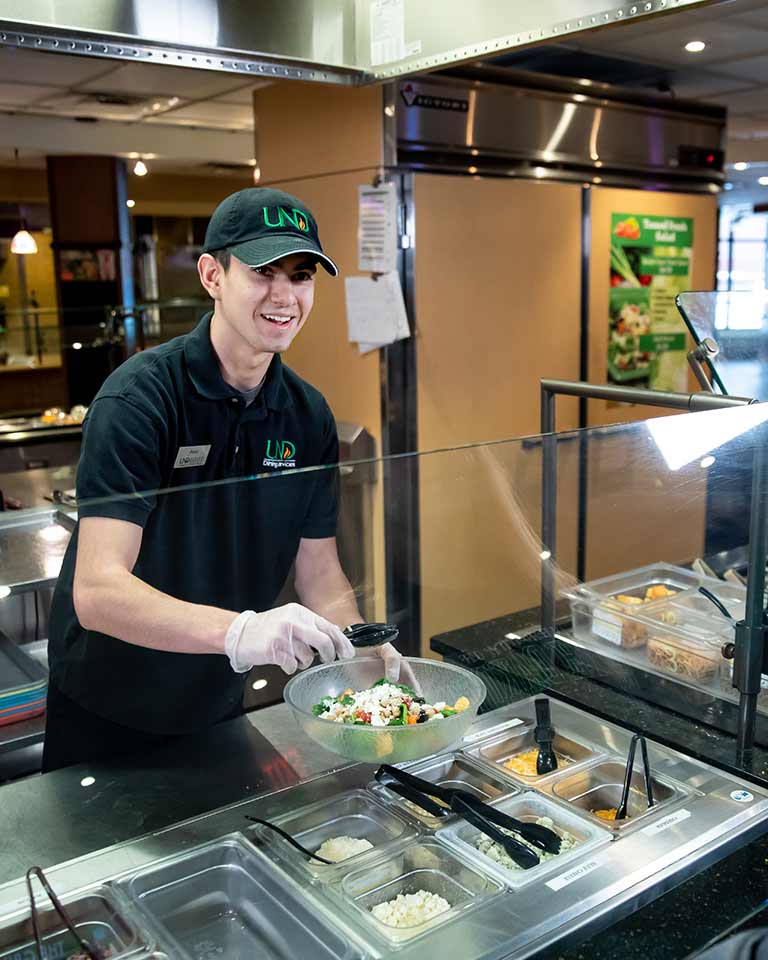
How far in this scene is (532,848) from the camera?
4.07 feet

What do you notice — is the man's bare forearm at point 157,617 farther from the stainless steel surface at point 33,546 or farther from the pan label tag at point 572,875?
the pan label tag at point 572,875

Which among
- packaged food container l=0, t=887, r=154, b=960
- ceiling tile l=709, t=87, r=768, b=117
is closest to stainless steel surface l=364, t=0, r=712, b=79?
packaged food container l=0, t=887, r=154, b=960

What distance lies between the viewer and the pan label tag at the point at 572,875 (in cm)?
117

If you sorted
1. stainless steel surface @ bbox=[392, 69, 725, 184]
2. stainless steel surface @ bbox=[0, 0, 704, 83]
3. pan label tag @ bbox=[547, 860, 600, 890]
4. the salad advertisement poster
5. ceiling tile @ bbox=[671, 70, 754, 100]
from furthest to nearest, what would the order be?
ceiling tile @ bbox=[671, 70, 754, 100] → the salad advertisement poster → stainless steel surface @ bbox=[392, 69, 725, 184] → stainless steel surface @ bbox=[0, 0, 704, 83] → pan label tag @ bbox=[547, 860, 600, 890]

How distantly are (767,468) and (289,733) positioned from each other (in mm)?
826

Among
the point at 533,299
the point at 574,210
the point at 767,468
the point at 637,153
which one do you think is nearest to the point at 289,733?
the point at 767,468

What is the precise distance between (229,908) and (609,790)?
1.93 feet

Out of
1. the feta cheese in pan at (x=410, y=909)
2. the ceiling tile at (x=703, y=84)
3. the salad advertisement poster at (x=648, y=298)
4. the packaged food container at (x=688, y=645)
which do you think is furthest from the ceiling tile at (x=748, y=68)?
the feta cheese in pan at (x=410, y=909)

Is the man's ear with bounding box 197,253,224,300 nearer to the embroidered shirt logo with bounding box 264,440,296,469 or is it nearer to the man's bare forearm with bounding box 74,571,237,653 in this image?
the embroidered shirt logo with bounding box 264,440,296,469

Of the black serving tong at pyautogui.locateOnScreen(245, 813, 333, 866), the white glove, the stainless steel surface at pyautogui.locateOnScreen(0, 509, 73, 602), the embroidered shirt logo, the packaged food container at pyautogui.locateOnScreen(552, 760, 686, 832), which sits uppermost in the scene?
the embroidered shirt logo

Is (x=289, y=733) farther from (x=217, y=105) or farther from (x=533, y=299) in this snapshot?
(x=217, y=105)

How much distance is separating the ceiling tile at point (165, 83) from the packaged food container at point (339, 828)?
4.16 metres

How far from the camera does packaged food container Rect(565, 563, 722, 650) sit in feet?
A: 5.94

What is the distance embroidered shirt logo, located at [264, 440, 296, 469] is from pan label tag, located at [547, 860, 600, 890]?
781 millimetres
